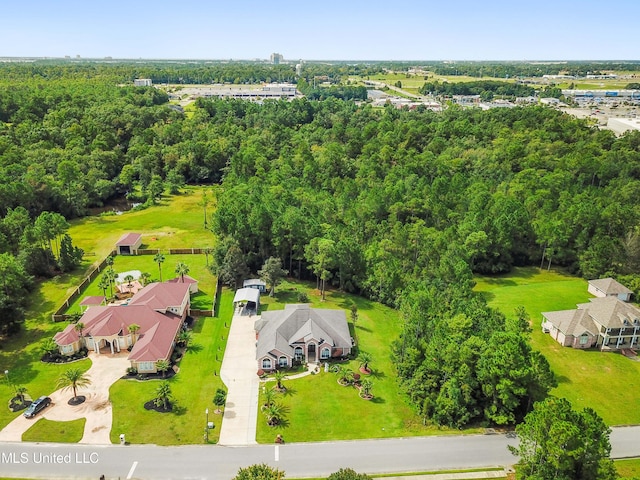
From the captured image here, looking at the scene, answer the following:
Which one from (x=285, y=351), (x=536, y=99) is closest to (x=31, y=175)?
(x=285, y=351)

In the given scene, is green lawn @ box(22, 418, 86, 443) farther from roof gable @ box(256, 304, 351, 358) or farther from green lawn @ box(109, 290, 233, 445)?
roof gable @ box(256, 304, 351, 358)

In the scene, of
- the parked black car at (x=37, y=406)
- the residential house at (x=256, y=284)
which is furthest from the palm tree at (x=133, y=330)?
the residential house at (x=256, y=284)

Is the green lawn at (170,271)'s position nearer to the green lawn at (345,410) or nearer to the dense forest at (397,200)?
the dense forest at (397,200)

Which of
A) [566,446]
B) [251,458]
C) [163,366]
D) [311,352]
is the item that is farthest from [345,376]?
[566,446]

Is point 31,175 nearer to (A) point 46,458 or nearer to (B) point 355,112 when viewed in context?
(A) point 46,458

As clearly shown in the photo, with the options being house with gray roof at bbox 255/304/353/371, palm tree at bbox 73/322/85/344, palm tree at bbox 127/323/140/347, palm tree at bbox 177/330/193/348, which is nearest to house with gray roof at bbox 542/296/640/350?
house with gray roof at bbox 255/304/353/371

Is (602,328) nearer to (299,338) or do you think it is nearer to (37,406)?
(299,338)
